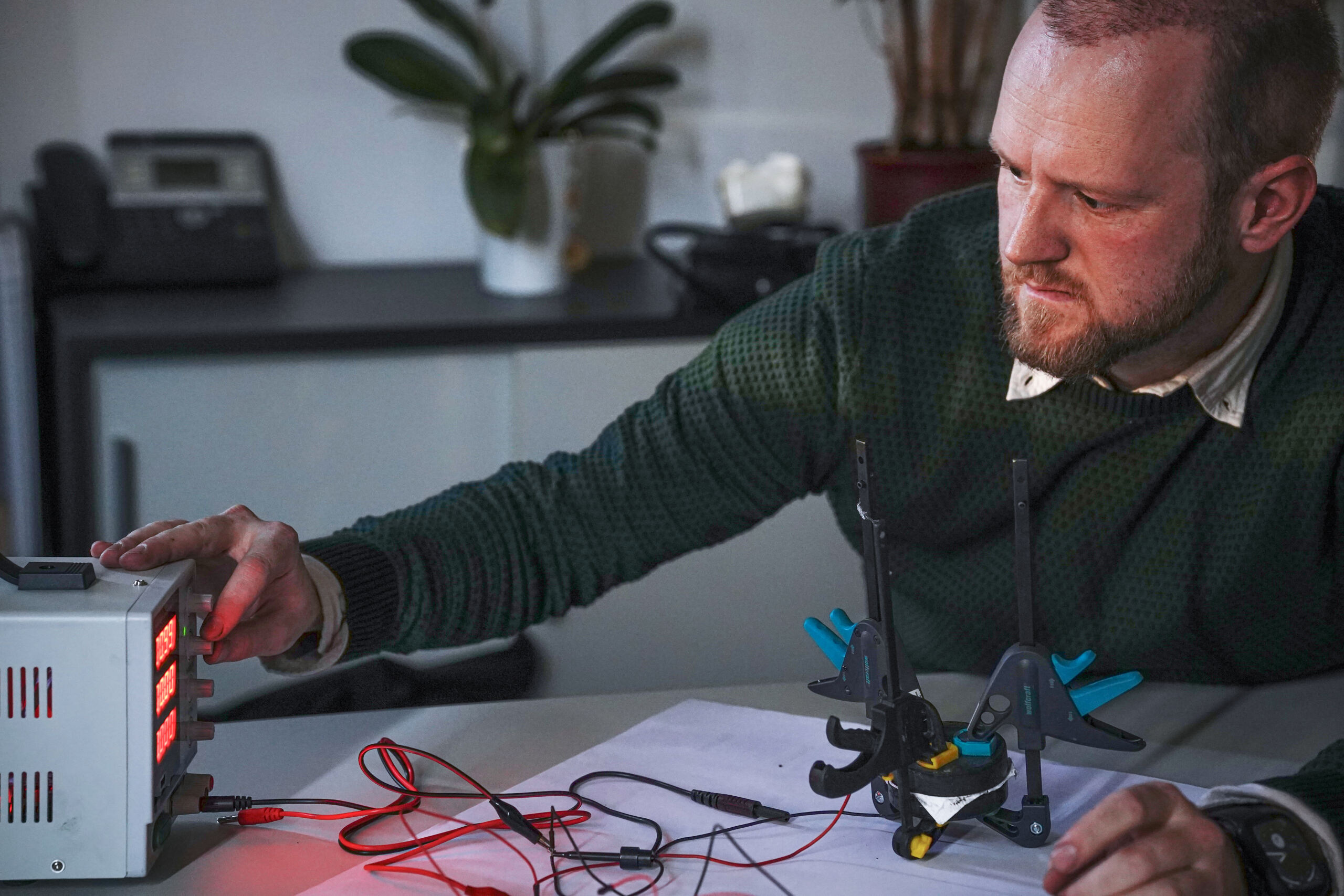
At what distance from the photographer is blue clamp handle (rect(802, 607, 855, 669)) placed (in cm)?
90

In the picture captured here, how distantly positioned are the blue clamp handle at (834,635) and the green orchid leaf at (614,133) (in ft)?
4.87

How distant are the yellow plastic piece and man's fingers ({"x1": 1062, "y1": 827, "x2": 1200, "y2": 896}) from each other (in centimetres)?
10

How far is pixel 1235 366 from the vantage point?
3.80 feet

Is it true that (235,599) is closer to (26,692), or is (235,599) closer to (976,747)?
(26,692)

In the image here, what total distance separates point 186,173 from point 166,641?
158 centimetres

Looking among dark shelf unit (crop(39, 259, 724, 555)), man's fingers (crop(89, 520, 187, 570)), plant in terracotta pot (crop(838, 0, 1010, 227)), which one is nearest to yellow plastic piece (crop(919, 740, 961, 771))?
man's fingers (crop(89, 520, 187, 570))

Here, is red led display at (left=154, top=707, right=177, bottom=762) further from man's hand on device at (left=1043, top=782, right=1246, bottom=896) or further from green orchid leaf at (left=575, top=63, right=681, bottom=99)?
green orchid leaf at (left=575, top=63, right=681, bottom=99)

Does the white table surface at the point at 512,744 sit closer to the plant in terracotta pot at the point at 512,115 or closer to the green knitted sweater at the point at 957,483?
the green knitted sweater at the point at 957,483

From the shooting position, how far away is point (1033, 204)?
40.6 inches

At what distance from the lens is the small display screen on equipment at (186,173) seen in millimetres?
2168

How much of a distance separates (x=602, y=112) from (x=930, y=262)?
1.09m

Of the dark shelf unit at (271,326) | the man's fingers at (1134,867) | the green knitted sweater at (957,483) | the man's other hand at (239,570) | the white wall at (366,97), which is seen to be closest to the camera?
the man's fingers at (1134,867)

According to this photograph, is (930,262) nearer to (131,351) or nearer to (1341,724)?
(1341,724)

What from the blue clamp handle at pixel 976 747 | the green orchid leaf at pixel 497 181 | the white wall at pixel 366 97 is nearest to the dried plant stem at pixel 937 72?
the white wall at pixel 366 97
